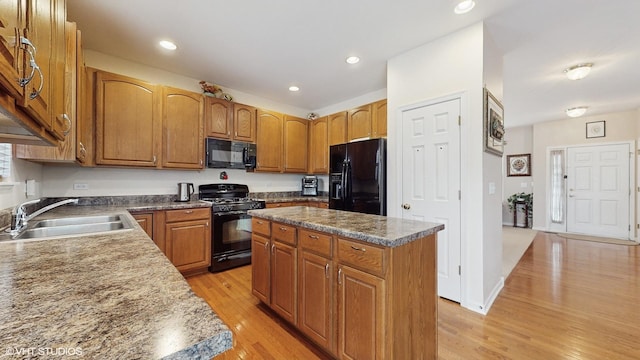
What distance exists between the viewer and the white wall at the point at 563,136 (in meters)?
4.91

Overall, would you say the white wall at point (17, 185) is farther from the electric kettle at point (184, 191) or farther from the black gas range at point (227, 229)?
the black gas range at point (227, 229)

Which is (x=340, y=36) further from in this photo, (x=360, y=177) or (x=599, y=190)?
(x=599, y=190)

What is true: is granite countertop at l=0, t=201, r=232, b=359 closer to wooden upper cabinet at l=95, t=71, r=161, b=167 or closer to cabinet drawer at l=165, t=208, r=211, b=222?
cabinet drawer at l=165, t=208, r=211, b=222

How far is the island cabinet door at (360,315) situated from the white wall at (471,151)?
146 centimetres

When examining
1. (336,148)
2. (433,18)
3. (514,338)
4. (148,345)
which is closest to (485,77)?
(433,18)

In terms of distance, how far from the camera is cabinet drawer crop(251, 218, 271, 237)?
2.16 meters

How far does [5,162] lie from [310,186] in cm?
363

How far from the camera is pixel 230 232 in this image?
10.8 feet

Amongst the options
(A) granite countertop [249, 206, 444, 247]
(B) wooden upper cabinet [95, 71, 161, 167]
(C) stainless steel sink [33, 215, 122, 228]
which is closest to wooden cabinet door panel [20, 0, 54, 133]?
(C) stainless steel sink [33, 215, 122, 228]

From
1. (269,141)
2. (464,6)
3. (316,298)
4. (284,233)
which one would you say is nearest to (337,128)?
(269,141)

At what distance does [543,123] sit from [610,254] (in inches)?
126

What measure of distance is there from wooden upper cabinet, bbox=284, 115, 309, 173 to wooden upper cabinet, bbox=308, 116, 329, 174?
11 centimetres

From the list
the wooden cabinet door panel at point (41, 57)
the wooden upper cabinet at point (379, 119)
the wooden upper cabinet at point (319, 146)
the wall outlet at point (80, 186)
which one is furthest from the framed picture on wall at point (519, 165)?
the wall outlet at point (80, 186)

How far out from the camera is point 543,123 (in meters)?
5.92
